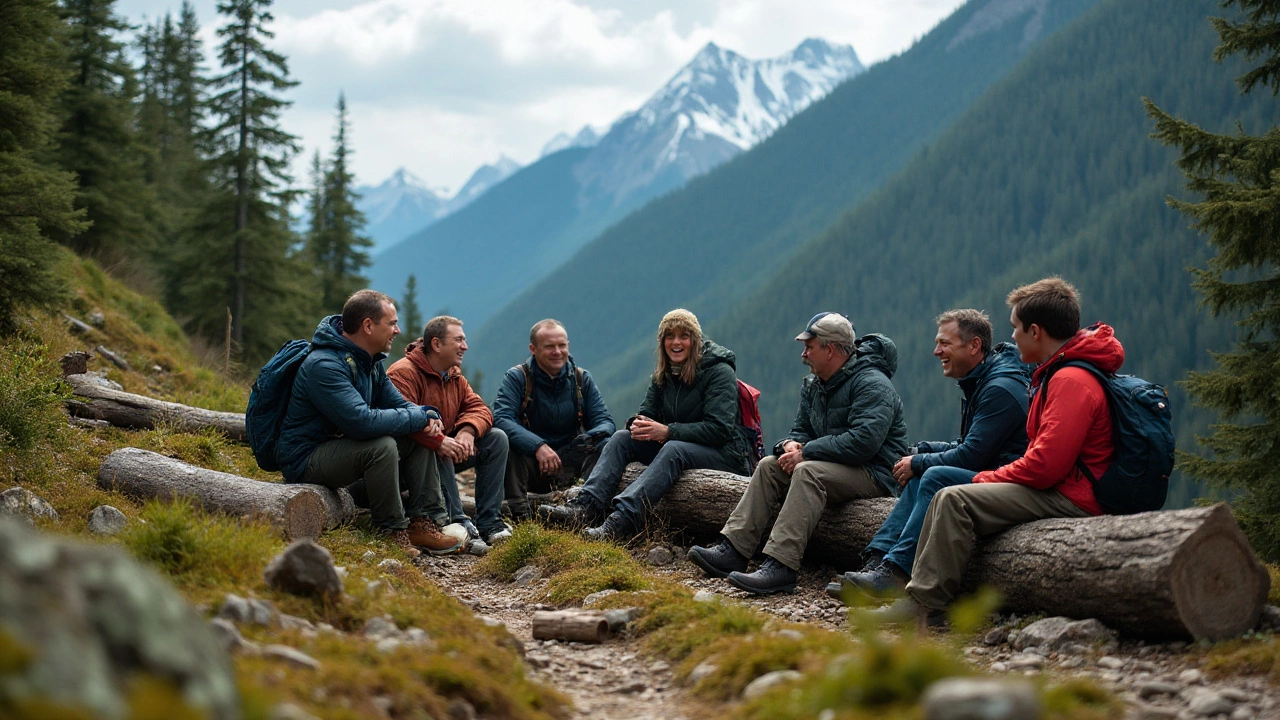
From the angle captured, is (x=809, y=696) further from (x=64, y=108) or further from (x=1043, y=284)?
(x=64, y=108)

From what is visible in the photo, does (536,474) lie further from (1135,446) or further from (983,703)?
(983,703)

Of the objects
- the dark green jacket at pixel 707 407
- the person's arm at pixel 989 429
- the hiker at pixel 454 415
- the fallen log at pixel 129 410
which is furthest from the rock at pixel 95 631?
the fallen log at pixel 129 410

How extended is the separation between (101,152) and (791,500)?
72.8 ft

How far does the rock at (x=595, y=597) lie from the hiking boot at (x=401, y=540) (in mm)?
2080

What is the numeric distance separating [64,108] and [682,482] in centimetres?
2112

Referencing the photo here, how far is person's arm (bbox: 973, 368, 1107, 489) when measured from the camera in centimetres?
590

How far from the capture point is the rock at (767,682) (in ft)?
13.2

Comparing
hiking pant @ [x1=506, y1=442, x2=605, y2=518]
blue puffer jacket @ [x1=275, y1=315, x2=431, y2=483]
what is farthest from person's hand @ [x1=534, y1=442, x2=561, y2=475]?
blue puffer jacket @ [x1=275, y1=315, x2=431, y2=483]

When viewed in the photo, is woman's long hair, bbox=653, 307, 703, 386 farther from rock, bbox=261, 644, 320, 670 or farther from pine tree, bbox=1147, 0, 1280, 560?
pine tree, bbox=1147, 0, 1280, 560

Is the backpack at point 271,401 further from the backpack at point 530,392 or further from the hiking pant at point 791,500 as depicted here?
the hiking pant at point 791,500

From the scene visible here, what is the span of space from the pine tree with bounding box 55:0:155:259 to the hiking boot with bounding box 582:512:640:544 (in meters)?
18.1

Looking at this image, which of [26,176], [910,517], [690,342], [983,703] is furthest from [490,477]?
[983,703]

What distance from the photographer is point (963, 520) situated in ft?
20.5

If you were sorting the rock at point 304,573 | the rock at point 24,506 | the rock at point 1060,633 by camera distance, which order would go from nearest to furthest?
the rock at point 304,573, the rock at point 1060,633, the rock at point 24,506
